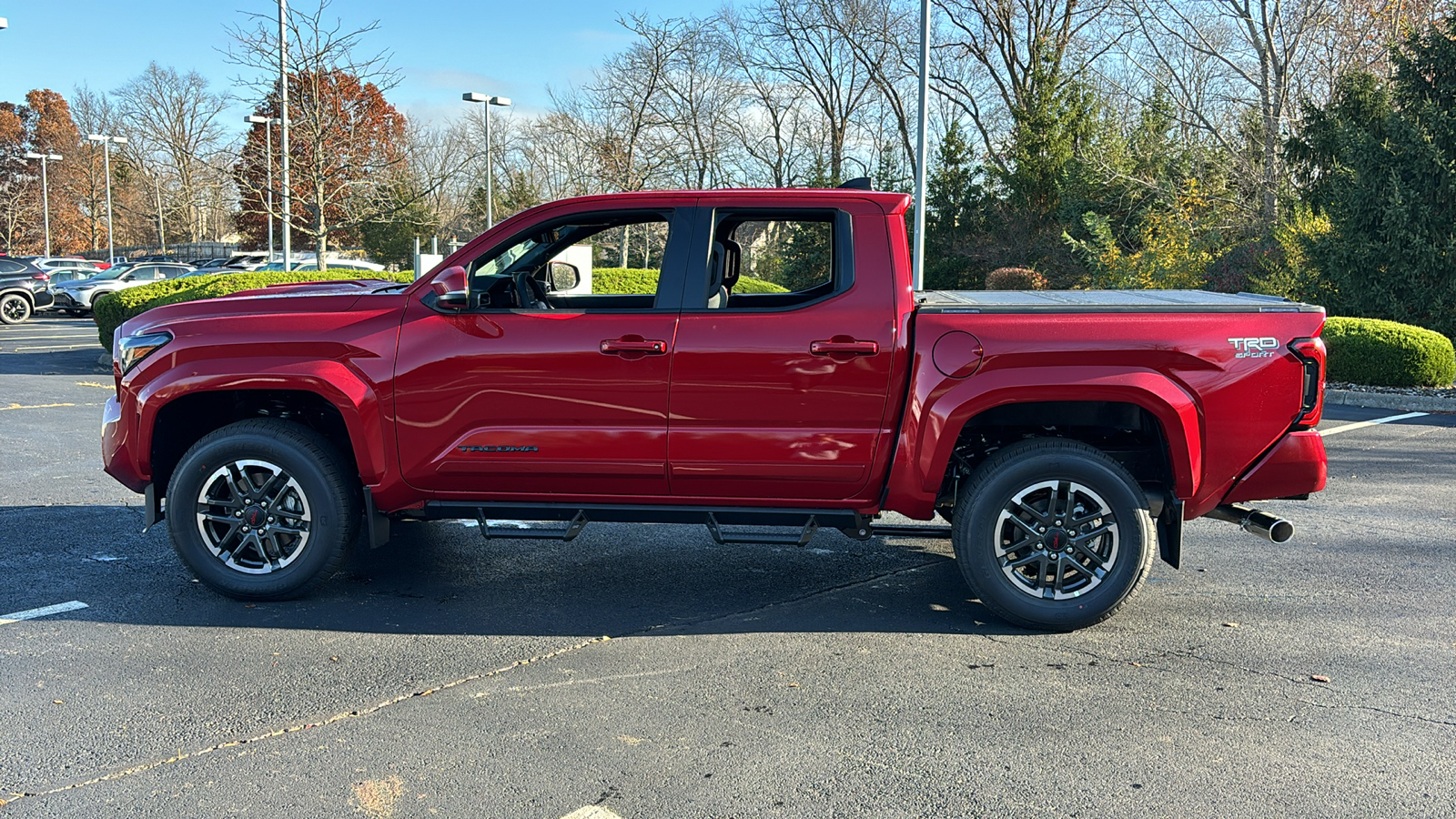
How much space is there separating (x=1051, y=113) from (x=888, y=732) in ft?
99.5

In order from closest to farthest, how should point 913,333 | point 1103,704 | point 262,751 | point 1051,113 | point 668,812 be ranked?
point 668,812, point 262,751, point 1103,704, point 913,333, point 1051,113

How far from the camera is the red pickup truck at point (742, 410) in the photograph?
4.77 m

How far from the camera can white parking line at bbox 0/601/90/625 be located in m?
4.95

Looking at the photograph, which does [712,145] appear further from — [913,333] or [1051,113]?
[913,333]

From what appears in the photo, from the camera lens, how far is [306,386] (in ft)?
16.5

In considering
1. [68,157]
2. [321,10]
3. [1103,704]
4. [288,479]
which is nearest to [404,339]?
[288,479]

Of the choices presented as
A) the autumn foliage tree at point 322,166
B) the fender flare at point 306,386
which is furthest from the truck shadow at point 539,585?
the autumn foliage tree at point 322,166

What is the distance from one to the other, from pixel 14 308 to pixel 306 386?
29215 mm

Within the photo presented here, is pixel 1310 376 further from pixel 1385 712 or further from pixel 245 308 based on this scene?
pixel 245 308

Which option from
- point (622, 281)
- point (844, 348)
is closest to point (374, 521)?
point (844, 348)

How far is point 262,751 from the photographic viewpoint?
3.62 m

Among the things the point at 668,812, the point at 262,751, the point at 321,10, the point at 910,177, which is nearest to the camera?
the point at 668,812

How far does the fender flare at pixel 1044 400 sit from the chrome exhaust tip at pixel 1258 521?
35cm

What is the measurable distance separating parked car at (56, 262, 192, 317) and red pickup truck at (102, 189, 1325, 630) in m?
29.0
